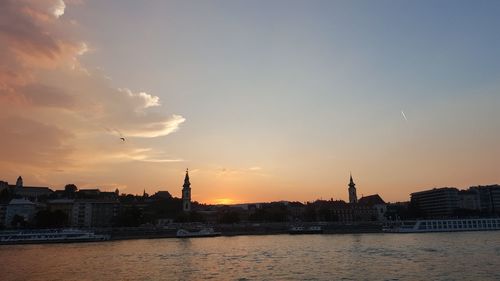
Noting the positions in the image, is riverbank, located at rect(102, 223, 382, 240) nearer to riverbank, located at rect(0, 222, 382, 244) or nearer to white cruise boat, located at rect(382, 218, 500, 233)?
riverbank, located at rect(0, 222, 382, 244)

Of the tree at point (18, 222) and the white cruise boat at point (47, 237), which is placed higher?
the tree at point (18, 222)

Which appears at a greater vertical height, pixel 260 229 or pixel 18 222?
pixel 18 222

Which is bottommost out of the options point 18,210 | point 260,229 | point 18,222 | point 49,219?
point 260,229

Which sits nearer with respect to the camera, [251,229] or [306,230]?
[306,230]

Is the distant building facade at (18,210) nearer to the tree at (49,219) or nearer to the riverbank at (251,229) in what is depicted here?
the tree at (49,219)

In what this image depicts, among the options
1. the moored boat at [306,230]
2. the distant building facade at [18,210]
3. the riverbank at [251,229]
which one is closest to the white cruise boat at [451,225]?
the riverbank at [251,229]

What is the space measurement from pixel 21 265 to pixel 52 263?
4.11m

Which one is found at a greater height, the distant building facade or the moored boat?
the distant building facade

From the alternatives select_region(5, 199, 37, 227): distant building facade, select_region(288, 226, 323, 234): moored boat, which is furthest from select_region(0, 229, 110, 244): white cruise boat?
select_region(288, 226, 323, 234): moored boat

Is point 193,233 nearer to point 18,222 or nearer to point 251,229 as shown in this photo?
point 251,229

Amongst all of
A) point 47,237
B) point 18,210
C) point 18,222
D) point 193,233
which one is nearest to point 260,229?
point 193,233

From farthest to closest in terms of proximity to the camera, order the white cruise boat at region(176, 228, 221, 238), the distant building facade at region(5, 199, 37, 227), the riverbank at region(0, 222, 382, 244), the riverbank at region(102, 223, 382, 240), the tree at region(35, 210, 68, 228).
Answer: the distant building facade at region(5, 199, 37, 227) < the riverbank at region(102, 223, 382, 240) < the tree at region(35, 210, 68, 228) < the riverbank at region(0, 222, 382, 244) < the white cruise boat at region(176, 228, 221, 238)

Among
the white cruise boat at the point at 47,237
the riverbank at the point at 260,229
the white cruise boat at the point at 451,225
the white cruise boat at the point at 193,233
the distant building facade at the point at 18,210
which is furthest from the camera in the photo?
the distant building facade at the point at 18,210

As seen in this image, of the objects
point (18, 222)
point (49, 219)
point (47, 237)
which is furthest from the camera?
point (18, 222)
